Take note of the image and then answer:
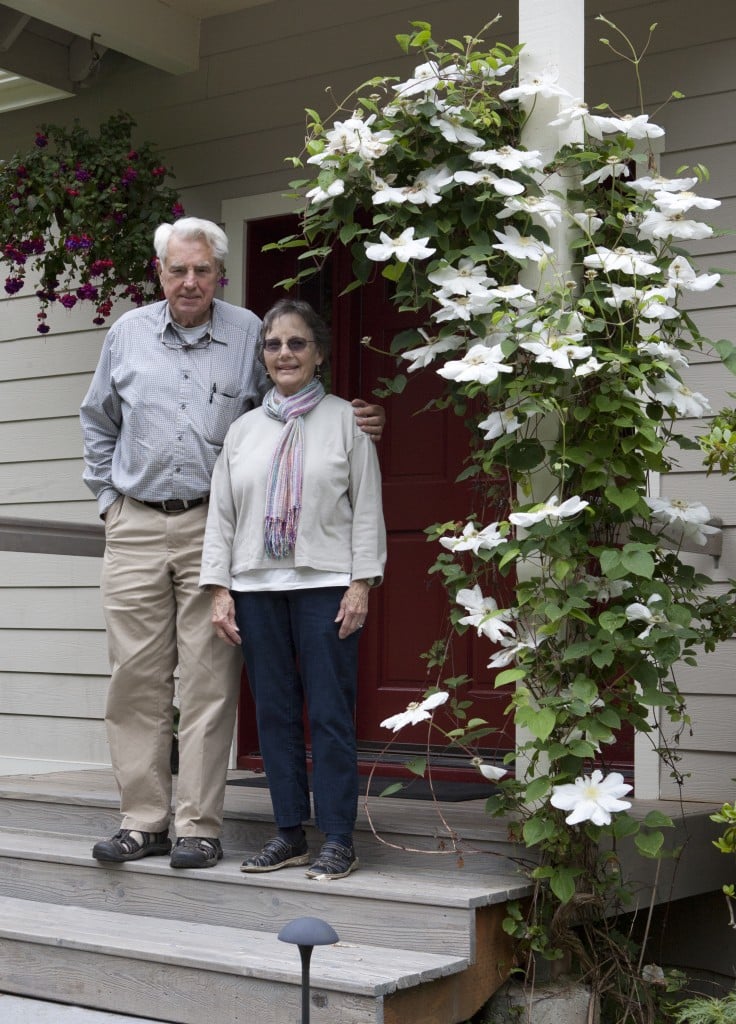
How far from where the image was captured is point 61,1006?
2.85 metres

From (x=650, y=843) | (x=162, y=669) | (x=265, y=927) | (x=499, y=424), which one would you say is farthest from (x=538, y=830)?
(x=162, y=669)

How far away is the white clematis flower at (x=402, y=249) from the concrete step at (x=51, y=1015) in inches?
65.6

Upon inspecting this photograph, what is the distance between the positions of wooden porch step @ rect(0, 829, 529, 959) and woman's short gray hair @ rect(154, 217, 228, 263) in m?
1.51

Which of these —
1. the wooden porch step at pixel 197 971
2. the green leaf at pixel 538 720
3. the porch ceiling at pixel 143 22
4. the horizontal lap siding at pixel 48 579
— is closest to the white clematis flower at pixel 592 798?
the green leaf at pixel 538 720

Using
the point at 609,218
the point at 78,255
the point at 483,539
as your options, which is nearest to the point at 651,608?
the point at 483,539

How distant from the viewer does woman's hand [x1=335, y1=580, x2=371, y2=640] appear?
116 inches

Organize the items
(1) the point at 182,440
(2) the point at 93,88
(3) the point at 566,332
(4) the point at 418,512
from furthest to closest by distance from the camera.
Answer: (2) the point at 93,88, (4) the point at 418,512, (1) the point at 182,440, (3) the point at 566,332

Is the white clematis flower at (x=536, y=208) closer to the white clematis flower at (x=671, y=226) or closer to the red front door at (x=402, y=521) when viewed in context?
the white clematis flower at (x=671, y=226)

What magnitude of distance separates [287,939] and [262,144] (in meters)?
3.54

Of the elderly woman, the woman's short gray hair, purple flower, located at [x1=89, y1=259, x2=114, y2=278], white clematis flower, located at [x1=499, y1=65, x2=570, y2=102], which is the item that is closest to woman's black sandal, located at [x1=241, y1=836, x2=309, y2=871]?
the elderly woman

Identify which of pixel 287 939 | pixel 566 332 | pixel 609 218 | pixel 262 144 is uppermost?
pixel 262 144

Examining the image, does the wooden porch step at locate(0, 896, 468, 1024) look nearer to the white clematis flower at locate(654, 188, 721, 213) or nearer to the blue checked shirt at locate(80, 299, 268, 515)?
the blue checked shirt at locate(80, 299, 268, 515)

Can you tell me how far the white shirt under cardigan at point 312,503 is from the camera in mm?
2979

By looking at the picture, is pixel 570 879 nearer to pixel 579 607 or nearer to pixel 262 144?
pixel 579 607
